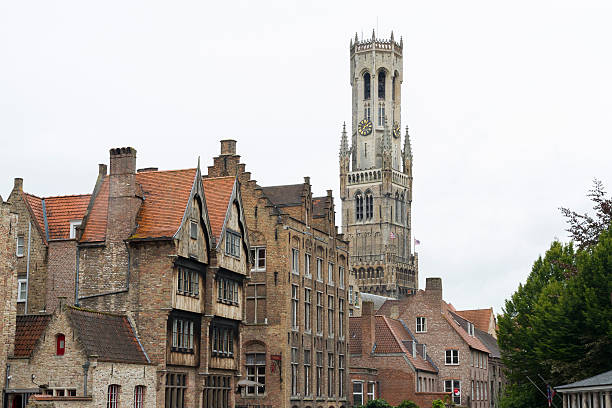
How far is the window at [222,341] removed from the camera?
48.4 meters

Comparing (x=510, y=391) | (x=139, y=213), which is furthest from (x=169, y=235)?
(x=510, y=391)

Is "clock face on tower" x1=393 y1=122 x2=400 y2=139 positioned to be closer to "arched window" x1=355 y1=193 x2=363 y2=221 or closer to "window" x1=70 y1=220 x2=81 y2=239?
"arched window" x1=355 y1=193 x2=363 y2=221

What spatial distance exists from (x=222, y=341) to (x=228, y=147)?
1532cm

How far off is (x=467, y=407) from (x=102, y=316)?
41.8 metres

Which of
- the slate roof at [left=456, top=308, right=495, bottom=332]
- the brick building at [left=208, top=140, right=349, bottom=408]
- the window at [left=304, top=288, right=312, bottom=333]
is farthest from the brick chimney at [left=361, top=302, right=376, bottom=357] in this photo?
the slate roof at [left=456, top=308, right=495, bottom=332]

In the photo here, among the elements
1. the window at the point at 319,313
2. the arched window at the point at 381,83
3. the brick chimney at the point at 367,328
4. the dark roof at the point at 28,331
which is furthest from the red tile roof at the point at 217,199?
the arched window at the point at 381,83

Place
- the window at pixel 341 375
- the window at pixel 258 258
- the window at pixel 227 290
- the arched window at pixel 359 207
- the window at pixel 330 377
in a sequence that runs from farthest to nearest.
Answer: the arched window at pixel 359 207 < the window at pixel 341 375 < the window at pixel 330 377 < the window at pixel 258 258 < the window at pixel 227 290

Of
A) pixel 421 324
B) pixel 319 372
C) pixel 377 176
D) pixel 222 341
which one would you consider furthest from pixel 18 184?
pixel 377 176

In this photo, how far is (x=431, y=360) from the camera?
77.6 m

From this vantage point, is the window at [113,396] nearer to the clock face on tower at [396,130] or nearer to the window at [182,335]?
the window at [182,335]

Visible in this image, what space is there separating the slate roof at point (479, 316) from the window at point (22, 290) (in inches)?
2365

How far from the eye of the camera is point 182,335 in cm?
4544

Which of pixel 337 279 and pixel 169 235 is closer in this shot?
pixel 169 235

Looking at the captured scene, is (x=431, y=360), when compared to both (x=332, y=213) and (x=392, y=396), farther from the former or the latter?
(x=332, y=213)
